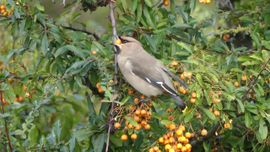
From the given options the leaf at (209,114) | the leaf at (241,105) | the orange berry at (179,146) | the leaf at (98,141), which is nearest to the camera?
the orange berry at (179,146)

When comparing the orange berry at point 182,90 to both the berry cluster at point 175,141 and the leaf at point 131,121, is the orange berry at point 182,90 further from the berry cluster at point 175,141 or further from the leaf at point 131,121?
the leaf at point 131,121

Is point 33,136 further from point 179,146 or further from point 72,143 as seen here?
point 179,146

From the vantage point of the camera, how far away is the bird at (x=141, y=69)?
4.21 metres

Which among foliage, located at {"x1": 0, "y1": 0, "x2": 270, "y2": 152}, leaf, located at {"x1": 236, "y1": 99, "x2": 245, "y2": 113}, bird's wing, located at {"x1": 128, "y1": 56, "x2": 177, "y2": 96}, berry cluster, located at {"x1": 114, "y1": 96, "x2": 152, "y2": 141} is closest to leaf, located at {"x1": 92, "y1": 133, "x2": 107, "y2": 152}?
foliage, located at {"x1": 0, "y1": 0, "x2": 270, "y2": 152}

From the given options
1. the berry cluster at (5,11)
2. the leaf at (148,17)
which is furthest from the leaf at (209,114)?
the berry cluster at (5,11)

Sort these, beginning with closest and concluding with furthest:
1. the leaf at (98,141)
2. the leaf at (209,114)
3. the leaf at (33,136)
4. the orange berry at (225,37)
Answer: the leaf at (209,114)
the leaf at (98,141)
the leaf at (33,136)
the orange berry at (225,37)

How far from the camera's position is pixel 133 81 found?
4.24 metres

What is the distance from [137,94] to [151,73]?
36cm

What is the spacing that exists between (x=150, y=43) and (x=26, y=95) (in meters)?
0.92

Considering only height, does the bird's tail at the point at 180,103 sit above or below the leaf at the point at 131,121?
below

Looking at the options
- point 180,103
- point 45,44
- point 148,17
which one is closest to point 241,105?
point 180,103

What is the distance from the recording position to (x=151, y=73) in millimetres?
4508

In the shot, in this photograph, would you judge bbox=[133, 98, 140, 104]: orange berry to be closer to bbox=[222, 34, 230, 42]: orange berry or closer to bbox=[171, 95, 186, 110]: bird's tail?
bbox=[171, 95, 186, 110]: bird's tail

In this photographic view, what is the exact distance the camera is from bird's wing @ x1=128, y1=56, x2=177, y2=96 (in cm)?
426
